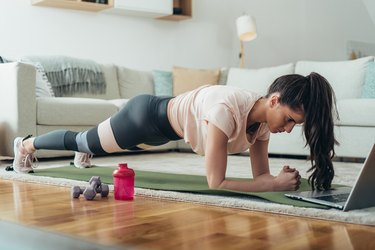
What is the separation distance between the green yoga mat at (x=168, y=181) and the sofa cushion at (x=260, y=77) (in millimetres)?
2218

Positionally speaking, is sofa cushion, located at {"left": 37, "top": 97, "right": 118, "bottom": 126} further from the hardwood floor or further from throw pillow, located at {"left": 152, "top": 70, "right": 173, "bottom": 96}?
the hardwood floor

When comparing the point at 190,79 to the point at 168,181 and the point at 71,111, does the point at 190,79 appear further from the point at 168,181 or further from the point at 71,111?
the point at 168,181

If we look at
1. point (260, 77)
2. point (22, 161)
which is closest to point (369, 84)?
point (260, 77)

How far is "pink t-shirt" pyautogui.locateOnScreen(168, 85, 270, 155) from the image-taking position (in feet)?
6.07

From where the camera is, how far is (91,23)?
5.16 m

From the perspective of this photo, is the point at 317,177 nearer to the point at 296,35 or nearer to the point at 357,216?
the point at 357,216

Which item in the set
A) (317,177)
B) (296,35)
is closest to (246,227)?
(317,177)

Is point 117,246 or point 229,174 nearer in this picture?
point 117,246

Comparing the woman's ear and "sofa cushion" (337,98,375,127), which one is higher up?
the woman's ear

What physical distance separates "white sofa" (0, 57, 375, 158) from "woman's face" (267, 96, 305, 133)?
1982 mm

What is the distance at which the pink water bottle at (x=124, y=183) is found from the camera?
74.4 inches

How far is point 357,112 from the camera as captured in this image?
377 centimetres

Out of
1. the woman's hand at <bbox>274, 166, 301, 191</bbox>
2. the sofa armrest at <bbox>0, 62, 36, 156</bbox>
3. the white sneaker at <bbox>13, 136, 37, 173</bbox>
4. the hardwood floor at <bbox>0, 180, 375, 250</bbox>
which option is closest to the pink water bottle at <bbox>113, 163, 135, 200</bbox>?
the hardwood floor at <bbox>0, 180, 375, 250</bbox>

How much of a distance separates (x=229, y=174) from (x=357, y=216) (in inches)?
53.2
